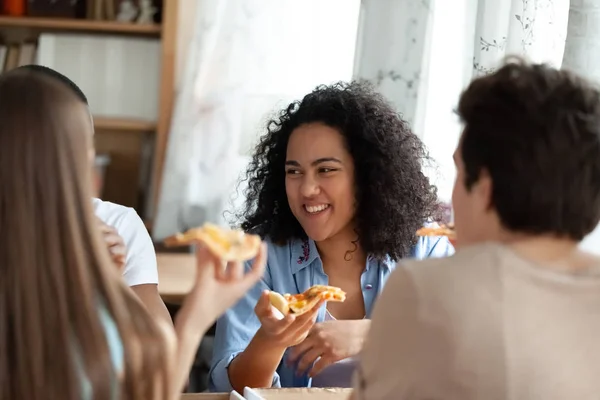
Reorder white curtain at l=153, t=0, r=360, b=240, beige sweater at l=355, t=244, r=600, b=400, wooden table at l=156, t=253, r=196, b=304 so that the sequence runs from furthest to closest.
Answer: white curtain at l=153, t=0, r=360, b=240
wooden table at l=156, t=253, r=196, b=304
beige sweater at l=355, t=244, r=600, b=400

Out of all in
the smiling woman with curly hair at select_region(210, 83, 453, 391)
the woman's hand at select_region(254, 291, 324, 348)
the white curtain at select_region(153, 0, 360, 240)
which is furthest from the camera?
the white curtain at select_region(153, 0, 360, 240)

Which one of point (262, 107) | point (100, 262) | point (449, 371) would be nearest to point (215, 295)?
point (100, 262)

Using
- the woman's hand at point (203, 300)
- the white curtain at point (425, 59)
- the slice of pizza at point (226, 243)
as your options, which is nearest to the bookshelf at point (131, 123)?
the white curtain at point (425, 59)

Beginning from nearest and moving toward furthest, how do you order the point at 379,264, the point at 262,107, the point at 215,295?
the point at 215,295, the point at 379,264, the point at 262,107

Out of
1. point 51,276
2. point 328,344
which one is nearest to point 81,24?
point 328,344

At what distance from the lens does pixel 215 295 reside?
47.8 inches

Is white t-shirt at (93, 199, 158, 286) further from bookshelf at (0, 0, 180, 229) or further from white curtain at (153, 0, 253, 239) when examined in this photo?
bookshelf at (0, 0, 180, 229)

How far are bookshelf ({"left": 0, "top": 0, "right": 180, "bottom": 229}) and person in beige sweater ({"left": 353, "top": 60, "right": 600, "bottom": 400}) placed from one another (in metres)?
2.20

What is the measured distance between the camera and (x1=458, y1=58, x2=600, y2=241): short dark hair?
1084 mm

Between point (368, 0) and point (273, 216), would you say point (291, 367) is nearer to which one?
point (273, 216)

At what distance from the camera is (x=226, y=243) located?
1.29 m

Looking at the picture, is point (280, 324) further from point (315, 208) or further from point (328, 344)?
point (315, 208)

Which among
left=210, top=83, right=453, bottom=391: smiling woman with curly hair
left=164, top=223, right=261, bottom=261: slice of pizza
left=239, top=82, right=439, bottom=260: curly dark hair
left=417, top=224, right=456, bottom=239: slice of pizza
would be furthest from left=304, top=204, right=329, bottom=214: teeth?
left=164, top=223, right=261, bottom=261: slice of pizza

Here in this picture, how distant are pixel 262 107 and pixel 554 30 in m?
1.18
